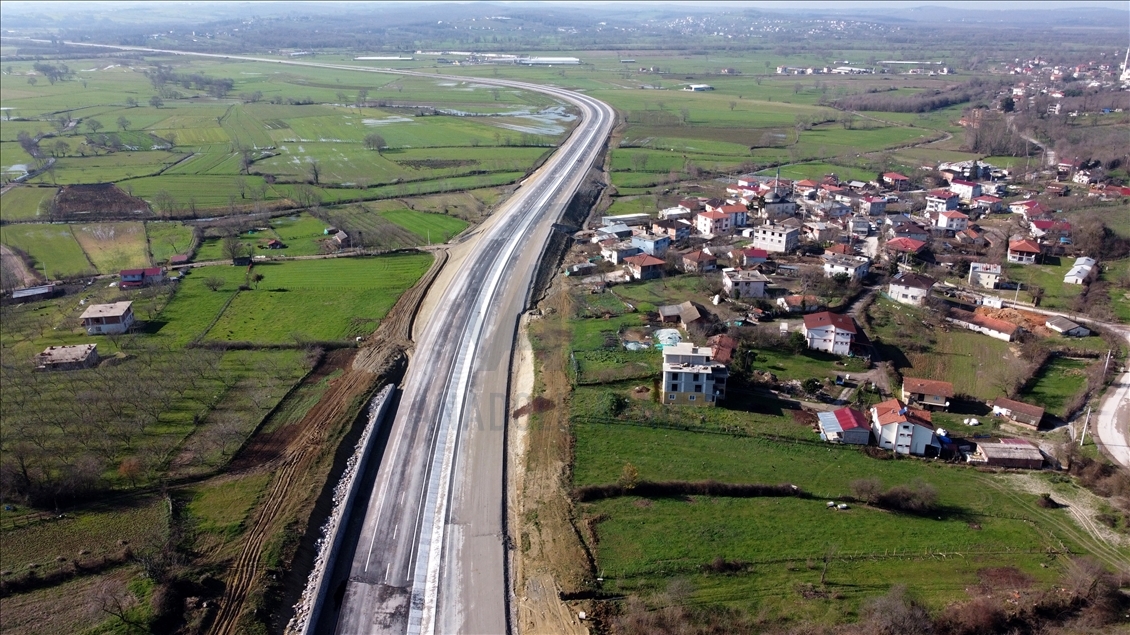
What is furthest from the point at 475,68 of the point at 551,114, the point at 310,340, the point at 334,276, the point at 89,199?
the point at 310,340

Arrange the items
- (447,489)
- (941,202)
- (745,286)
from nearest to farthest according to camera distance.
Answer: (447,489)
(745,286)
(941,202)

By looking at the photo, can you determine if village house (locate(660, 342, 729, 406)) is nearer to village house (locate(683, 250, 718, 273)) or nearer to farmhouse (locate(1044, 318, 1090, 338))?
village house (locate(683, 250, 718, 273))

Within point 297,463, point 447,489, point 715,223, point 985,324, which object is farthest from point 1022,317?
point 297,463

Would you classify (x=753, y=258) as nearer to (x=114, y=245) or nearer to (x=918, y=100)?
(x=114, y=245)

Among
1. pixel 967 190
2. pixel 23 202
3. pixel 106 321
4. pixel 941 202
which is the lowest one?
pixel 106 321

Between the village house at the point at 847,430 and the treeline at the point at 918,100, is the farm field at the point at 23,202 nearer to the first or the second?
the village house at the point at 847,430
